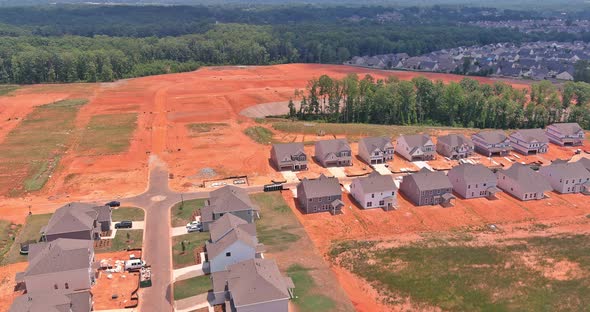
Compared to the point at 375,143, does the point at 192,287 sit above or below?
below

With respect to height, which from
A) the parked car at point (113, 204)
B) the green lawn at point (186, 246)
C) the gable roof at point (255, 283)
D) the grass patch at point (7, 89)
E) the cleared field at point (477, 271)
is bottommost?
the cleared field at point (477, 271)

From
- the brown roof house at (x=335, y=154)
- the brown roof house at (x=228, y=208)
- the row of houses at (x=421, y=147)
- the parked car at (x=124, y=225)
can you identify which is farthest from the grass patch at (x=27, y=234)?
the brown roof house at (x=335, y=154)

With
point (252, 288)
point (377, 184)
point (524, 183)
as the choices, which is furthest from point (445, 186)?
point (252, 288)

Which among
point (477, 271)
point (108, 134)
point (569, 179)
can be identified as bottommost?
point (477, 271)

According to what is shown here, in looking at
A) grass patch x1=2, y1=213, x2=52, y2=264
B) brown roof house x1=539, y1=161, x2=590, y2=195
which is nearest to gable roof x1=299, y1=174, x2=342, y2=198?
grass patch x1=2, y1=213, x2=52, y2=264

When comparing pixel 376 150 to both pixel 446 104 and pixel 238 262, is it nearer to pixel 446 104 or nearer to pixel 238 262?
pixel 446 104

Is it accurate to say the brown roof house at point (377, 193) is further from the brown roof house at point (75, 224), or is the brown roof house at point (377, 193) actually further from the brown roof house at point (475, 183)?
the brown roof house at point (75, 224)
